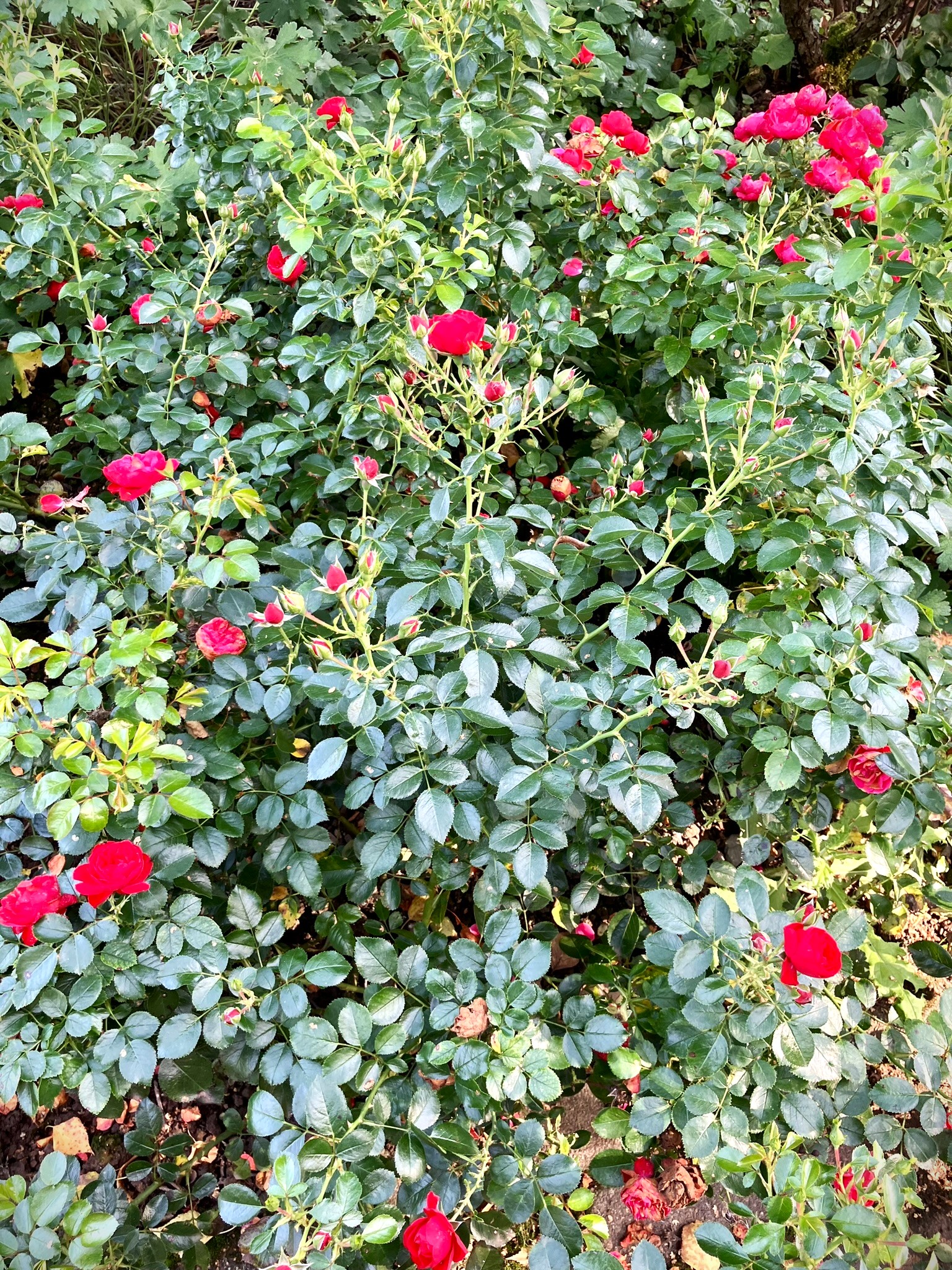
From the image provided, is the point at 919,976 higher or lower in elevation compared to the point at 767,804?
lower

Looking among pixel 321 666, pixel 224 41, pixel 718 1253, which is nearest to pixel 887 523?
pixel 321 666

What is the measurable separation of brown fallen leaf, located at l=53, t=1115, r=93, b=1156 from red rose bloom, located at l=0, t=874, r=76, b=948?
73cm

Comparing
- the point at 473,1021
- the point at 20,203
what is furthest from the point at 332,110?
the point at 473,1021

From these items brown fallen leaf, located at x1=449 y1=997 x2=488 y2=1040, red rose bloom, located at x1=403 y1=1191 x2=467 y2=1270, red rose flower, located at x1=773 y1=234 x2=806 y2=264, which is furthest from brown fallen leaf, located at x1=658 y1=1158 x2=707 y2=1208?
red rose flower, located at x1=773 y1=234 x2=806 y2=264

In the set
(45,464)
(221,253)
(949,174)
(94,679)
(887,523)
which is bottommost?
(45,464)

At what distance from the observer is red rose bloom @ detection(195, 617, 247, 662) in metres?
1.21

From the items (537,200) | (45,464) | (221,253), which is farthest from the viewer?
(45,464)

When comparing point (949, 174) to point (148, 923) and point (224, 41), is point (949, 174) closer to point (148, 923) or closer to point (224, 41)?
point (148, 923)

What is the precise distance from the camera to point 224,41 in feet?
9.65

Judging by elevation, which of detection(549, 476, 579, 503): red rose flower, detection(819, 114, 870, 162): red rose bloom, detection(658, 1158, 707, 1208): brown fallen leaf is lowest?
detection(658, 1158, 707, 1208): brown fallen leaf

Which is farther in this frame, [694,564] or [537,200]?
[537,200]

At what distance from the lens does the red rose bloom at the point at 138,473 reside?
1.25m

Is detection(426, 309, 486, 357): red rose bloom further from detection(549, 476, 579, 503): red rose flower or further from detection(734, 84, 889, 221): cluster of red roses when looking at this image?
detection(734, 84, 889, 221): cluster of red roses

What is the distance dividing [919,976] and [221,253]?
181cm
